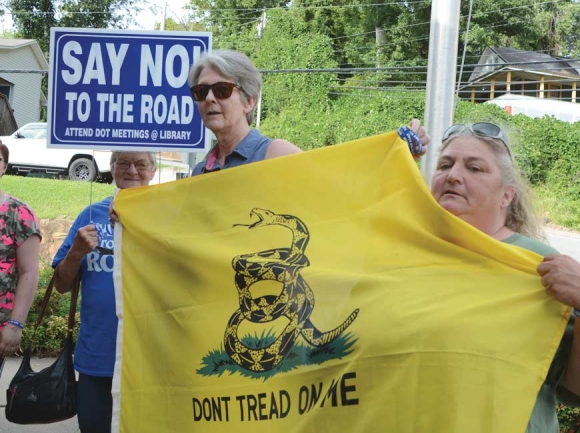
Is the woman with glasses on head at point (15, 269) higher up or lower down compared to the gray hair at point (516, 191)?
lower down

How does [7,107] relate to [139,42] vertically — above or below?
below

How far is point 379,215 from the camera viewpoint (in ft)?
8.71

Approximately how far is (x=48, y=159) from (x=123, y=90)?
2039cm

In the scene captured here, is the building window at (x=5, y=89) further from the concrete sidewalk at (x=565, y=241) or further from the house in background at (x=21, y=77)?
the concrete sidewalk at (x=565, y=241)

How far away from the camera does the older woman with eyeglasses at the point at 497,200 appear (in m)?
2.40

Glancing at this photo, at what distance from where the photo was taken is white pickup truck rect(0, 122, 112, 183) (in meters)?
23.3

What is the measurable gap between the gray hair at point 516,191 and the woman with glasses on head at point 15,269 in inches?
91.1

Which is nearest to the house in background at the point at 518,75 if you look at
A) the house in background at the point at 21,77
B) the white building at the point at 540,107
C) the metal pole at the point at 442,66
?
the white building at the point at 540,107

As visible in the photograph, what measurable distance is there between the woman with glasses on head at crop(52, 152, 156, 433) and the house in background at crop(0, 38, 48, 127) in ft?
118

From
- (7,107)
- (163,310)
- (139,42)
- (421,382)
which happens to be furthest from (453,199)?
(7,107)

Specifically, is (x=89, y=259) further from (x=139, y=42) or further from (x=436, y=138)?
(x=436, y=138)

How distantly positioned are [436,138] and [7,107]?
24080mm

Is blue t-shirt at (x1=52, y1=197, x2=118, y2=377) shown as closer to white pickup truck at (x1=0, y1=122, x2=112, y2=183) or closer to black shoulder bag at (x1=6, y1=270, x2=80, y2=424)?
black shoulder bag at (x1=6, y1=270, x2=80, y2=424)

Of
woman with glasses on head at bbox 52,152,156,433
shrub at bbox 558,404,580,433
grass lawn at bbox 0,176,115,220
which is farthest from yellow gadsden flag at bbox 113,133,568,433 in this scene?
grass lawn at bbox 0,176,115,220
